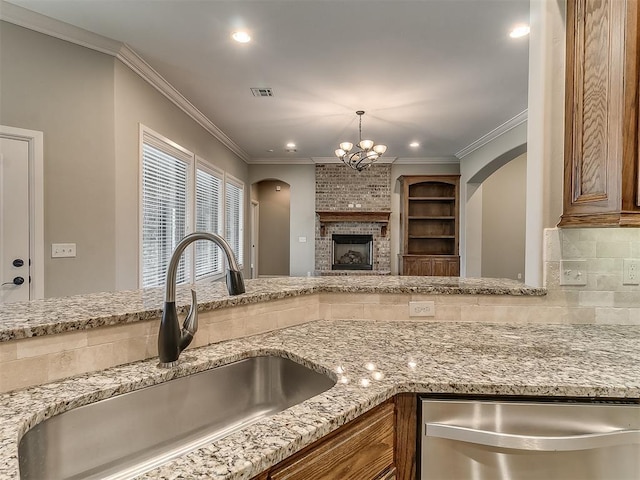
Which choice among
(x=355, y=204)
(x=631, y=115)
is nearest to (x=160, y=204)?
(x=631, y=115)

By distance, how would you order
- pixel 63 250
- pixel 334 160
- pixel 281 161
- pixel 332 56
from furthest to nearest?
pixel 281 161 → pixel 334 160 → pixel 332 56 → pixel 63 250

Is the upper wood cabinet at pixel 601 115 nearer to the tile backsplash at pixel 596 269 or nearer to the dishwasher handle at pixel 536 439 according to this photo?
the tile backsplash at pixel 596 269

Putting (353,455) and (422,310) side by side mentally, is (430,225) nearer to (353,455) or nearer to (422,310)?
(422,310)

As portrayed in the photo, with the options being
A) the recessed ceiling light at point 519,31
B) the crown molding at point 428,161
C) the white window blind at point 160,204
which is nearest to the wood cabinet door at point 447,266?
the crown molding at point 428,161

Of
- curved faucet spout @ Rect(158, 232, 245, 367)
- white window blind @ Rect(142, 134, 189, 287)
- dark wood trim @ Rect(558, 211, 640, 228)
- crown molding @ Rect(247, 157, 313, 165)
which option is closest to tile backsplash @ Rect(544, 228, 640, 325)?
dark wood trim @ Rect(558, 211, 640, 228)

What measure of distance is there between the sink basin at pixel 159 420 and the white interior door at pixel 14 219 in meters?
2.31

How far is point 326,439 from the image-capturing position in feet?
2.41

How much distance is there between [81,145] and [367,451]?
3065 millimetres

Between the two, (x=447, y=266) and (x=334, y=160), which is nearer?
(x=447, y=266)

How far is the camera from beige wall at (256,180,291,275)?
902 centimetres

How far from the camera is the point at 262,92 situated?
3666mm

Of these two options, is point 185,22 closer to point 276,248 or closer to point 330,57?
point 330,57

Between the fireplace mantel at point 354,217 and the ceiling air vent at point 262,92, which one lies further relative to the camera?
the fireplace mantel at point 354,217

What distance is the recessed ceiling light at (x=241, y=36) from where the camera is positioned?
261 centimetres
